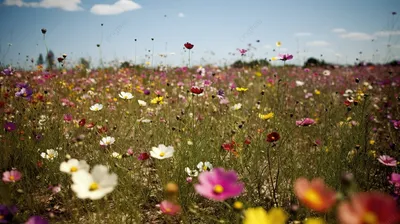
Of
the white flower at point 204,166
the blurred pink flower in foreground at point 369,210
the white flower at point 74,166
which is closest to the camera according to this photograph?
the blurred pink flower in foreground at point 369,210

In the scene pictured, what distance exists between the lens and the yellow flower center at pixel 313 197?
2.24 ft

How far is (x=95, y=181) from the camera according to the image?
40.0 inches

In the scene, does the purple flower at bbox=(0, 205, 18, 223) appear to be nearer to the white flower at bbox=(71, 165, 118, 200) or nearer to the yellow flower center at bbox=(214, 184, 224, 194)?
the white flower at bbox=(71, 165, 118, 200)

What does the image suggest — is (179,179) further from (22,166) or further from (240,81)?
(240,81)

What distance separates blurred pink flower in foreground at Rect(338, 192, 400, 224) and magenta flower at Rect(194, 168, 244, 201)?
1.20 ft

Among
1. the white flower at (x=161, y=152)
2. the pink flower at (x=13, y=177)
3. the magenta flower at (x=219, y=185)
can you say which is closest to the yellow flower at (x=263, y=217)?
the magenta flower at (x=219, y=185)

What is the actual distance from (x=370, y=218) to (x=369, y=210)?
0.07 feet

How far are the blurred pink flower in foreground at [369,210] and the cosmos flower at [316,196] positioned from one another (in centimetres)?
8

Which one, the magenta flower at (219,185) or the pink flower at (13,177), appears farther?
the pink flower at (13,177)

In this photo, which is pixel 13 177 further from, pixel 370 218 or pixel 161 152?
pixel 370 218

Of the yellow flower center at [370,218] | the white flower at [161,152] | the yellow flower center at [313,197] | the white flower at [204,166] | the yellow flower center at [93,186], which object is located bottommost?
the white flower at [204,166]

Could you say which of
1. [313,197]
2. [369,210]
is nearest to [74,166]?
[313,197]

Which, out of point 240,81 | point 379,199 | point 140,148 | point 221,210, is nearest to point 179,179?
point 221,210

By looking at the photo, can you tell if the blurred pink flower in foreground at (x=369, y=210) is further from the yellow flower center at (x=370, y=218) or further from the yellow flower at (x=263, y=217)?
the yellow flower at (x=263, y=217)
